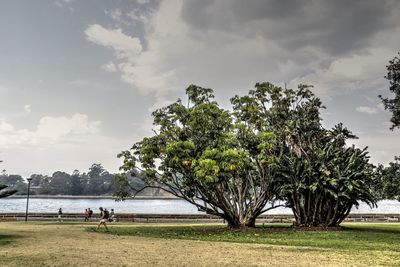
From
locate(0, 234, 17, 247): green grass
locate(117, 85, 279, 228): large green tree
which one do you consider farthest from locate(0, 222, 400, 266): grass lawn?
A: locate(117, 85, 279, 228): large green tree

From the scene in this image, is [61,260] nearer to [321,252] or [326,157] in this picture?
[321,252]

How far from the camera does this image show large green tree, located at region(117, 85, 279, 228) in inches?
1130

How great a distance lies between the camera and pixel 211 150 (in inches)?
1056

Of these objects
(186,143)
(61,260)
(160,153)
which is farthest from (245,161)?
(61,260)

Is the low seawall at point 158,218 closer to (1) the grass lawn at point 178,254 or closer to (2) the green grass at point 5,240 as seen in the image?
(2) the green grass at point 5,240

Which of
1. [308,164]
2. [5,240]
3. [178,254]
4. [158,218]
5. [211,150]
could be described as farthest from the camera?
[158,218]

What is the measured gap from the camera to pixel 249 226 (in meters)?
31.3

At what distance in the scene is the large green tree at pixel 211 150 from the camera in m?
28.7

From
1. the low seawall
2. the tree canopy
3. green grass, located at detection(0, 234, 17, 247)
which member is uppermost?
the tree canopy

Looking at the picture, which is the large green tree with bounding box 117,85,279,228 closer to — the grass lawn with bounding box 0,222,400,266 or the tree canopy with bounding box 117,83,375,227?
the tree canopy with bounding box 117,83,375,227

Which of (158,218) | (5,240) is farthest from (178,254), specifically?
(158,218)

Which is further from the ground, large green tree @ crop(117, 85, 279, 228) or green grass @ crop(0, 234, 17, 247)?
large green tree @ crop(117, 85, 279, 228)

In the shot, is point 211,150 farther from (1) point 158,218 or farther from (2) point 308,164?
(1) point 158,218

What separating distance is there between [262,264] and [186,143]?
1412 cm
